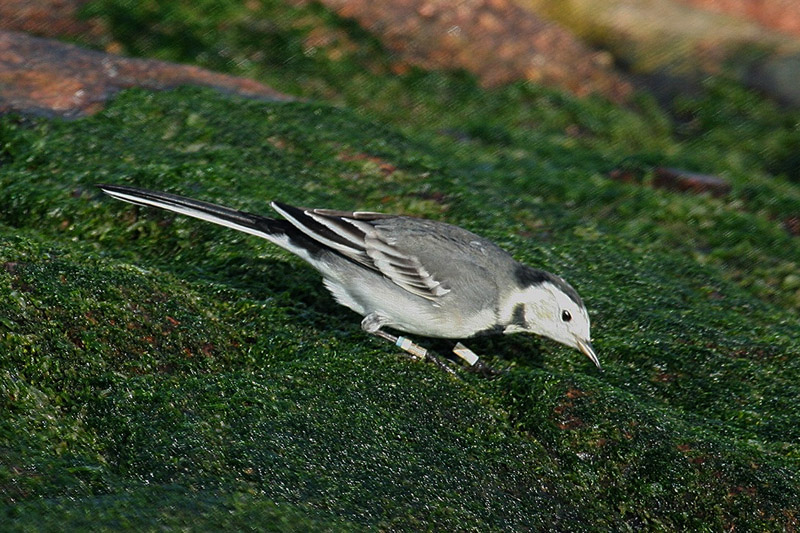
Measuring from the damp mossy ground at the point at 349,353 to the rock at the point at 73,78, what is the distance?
357mm

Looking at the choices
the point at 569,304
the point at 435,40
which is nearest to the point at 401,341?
the point at 569,304

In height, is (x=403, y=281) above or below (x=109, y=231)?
above

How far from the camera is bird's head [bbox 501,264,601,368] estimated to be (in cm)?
715

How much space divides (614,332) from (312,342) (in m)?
2.61

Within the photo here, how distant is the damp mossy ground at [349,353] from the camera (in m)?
5.48

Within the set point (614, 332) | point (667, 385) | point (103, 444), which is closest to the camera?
point (103, 444)

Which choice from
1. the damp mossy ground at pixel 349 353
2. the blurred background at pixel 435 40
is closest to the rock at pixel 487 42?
the blurred background at pixel 435 40

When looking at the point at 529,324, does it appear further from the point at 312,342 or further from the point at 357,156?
the point at 357,156

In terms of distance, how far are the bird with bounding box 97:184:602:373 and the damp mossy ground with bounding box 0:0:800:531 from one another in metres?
0.33

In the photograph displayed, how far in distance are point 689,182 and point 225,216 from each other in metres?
6.82

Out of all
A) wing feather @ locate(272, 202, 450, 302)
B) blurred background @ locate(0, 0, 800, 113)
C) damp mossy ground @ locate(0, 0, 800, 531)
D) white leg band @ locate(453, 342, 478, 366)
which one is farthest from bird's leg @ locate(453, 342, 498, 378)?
blurred background @ locate(0, 0, 800, 113)

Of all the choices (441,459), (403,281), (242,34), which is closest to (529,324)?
(403,281)

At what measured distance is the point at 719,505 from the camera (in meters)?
6.12

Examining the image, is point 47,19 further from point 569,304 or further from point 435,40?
point 569,304
